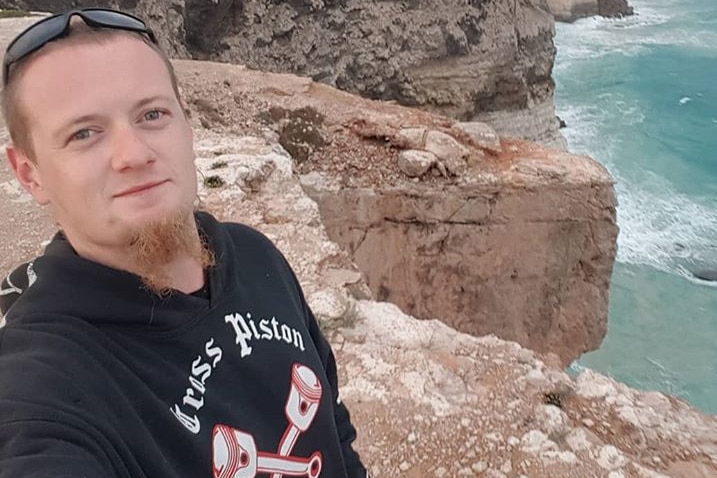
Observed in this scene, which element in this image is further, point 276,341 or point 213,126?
point 213,126

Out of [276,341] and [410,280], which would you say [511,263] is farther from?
[276,341]

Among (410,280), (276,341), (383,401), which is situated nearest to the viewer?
(276,341)

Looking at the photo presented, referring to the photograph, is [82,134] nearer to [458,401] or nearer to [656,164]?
[458,401]

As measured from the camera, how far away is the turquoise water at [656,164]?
15.9 m

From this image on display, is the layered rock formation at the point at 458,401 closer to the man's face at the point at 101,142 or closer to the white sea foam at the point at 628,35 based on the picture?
the man's face at the point at 101,142

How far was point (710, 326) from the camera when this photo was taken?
55.4 feet

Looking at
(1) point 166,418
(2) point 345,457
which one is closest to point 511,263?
(2) point 345,457

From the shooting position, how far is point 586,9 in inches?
1614

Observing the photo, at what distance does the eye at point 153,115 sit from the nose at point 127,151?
2.3 inches

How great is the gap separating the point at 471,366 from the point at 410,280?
15.5 ft

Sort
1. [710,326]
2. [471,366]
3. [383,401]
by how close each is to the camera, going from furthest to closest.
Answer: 1. [710,326]
2. [471,366]
3. [383,401]

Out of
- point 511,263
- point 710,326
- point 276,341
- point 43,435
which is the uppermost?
point 43,435

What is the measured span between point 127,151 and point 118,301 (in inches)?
13.2

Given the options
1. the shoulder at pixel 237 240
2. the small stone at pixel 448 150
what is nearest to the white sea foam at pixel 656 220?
the small stone at pixel 448 150
